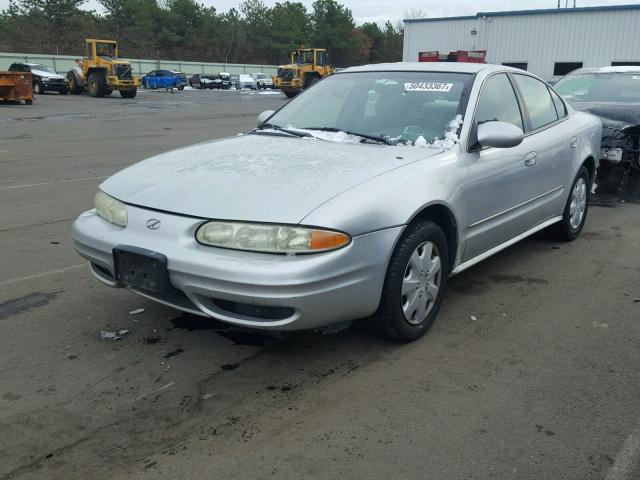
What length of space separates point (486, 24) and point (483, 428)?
32.1m

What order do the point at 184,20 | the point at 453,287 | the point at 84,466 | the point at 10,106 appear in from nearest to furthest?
the point at 84,466 < the point at 453,287 < the point at 10,106 < the point at 184,20

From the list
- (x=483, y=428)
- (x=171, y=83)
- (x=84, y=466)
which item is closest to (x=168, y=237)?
(x=84, y=466)

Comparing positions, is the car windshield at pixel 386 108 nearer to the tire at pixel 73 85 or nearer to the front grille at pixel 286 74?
the tire at pixel 73 85

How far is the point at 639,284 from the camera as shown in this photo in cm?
468

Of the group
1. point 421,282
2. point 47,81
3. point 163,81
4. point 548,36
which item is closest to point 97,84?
point 47,81

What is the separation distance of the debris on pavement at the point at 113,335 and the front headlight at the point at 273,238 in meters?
1.02

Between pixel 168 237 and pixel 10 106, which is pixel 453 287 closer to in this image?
pixel 168 237

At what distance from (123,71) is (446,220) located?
3050 cm

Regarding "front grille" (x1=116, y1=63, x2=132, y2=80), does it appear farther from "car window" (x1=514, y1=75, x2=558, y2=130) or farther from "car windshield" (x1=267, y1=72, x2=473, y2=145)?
"car window" (x1=514, y1=75, x2=558, y2=130)

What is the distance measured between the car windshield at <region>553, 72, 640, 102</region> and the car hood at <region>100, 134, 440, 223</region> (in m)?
5.64

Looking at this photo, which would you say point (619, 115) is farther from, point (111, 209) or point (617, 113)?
point (111, 209)

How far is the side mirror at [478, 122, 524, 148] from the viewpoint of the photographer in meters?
3.89

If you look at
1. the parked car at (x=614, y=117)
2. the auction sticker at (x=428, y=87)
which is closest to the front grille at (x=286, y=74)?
the parked car at (x=614, y=117)

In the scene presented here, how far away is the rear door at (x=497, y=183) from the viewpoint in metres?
3.98
